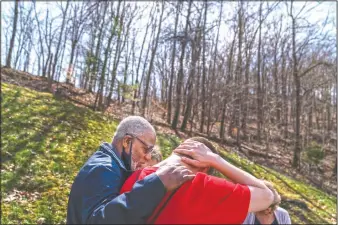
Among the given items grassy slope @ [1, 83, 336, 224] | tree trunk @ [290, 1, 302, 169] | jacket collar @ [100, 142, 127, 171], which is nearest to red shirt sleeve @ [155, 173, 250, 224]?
jacket collar @ [100, 142, 127, 171]

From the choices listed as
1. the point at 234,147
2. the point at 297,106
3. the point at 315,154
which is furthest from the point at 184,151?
the point at 315,154

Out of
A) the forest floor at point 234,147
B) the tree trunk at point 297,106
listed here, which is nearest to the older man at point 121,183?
the forest floor at point 234,147

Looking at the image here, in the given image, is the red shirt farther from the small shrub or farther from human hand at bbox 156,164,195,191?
the small shrub

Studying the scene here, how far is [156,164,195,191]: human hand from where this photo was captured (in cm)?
143

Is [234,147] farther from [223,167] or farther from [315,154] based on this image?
[223,167]

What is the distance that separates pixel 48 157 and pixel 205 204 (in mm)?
8109

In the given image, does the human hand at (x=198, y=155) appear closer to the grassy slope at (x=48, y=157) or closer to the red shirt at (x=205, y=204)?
the red shirt at (x=205, y=204)

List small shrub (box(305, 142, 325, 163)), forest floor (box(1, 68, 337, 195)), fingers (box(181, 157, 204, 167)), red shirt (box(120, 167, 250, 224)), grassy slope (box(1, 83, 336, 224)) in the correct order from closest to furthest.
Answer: red shirt (box(120, 167, 250, 224)), fingers (box(181, 157, 204, 167)), grassy slope (box(1, 83, 336, 224)), forest floor (box(1, 68, 337, 195)), small shrub (box(305, 142, 325, 163))

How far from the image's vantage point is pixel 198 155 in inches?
65.3

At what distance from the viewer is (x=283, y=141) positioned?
28016mm

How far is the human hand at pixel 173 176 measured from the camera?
1.43 metres

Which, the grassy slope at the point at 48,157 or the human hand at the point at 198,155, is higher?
the human hand at the point at 198,155

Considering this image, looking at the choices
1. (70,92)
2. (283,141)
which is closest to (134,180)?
(70,92)

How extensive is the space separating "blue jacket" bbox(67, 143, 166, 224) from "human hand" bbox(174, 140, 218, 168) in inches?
9.9
